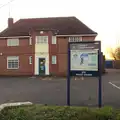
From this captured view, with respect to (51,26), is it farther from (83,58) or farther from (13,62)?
(83,58)

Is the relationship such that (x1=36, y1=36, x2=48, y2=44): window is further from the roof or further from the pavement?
the pavement

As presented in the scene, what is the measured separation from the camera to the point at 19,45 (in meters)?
46.6

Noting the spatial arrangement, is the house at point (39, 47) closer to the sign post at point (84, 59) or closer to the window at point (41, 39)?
the window at point (41, 39)

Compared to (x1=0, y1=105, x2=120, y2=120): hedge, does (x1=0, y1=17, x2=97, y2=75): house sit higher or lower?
higher

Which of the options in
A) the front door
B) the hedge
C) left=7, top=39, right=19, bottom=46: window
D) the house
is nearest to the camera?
the hedge

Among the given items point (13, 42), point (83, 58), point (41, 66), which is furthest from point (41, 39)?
point (83, 58)

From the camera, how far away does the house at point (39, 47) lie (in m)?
44.7

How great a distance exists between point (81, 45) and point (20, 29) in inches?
1421

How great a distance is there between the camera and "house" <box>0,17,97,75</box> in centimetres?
4472

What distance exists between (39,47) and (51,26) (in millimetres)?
4396

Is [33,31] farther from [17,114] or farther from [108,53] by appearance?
[108,53]

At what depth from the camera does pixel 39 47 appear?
1777 inches

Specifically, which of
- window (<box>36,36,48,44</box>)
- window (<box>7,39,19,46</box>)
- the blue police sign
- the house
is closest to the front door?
the house

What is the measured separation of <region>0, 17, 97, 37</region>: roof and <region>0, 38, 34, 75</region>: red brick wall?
65.6 inches
